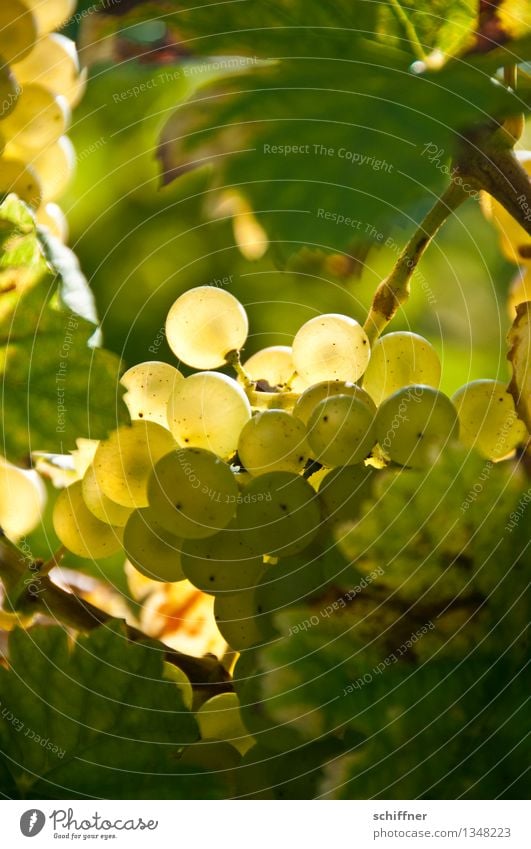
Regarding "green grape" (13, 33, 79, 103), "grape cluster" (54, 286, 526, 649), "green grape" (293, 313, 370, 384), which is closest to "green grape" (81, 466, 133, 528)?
"grape cluster" (54, 286, 526, 649)

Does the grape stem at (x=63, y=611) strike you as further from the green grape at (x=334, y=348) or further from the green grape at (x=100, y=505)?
the green grape at (x=334, y=348)

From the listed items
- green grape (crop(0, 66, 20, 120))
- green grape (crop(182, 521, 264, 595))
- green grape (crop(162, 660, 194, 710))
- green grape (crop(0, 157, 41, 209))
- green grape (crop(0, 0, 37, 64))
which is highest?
green grape (crop(0, 0, 37, 64))

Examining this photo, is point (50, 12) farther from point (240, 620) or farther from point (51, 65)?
point (240, 620)

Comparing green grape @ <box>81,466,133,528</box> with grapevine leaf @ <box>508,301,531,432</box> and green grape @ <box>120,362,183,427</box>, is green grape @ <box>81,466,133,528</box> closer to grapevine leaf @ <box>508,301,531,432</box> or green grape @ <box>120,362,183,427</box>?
green grape @ <box>120,362,183,427</box>
